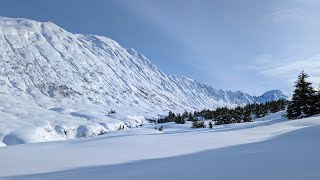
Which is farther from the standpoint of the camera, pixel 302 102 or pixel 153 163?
pixel 302 102

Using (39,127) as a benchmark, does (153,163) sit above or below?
below

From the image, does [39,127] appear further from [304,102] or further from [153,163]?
[153,163]

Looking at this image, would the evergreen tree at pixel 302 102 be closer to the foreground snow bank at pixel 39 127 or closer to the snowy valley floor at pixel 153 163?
the snowy valley floor at pixel 153 163

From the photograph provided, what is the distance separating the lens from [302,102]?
31.4 meters

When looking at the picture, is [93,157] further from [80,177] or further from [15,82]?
[15,82]

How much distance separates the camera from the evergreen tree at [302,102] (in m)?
31.4

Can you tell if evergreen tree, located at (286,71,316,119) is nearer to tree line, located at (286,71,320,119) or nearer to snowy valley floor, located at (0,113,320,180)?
tree line, located at (286,71,320,119)

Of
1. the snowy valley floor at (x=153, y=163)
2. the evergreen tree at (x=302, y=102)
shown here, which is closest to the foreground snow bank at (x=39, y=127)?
the evergreen tree at (x=302, y=102)

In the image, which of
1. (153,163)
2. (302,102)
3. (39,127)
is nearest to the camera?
(153,163)

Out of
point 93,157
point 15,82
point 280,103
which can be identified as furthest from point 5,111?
point 93,157

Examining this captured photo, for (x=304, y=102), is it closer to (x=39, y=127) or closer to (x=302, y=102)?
(x=302, y=102)

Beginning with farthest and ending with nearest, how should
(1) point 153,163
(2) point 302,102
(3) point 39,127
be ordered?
1. (3) point 39,127
2. (2) point 302,102
3. (1) point 153,163

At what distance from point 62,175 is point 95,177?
3.37ft

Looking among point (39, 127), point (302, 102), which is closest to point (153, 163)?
point (302, 102)
